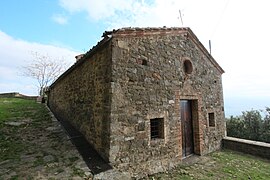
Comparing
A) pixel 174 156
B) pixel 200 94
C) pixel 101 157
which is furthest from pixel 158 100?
pixel 200 94

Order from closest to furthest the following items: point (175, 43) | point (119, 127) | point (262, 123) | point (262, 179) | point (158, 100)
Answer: point (119, 127)
point (262, 179)
point (158, 100)
point (175, 43)
point (262, 123)

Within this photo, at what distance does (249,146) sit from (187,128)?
323 centimetres

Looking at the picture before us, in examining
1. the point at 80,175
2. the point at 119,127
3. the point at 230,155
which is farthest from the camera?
the point at 230,155

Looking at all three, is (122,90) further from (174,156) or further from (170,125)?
(174,156)

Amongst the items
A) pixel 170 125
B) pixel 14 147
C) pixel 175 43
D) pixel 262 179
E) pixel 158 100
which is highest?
pixel 175 43

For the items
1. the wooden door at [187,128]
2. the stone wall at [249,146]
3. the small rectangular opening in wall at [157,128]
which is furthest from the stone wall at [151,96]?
the stone wall at [249,146]

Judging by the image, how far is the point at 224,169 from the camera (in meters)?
6.08

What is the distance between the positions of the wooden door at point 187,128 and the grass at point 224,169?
2.24 ft

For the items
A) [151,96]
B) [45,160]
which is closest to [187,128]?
[151,96]

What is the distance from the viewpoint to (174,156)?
6.26 metres

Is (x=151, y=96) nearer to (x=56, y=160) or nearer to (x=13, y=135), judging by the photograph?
(x=56, y=160)

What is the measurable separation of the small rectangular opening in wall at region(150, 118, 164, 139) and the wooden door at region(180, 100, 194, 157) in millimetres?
1612

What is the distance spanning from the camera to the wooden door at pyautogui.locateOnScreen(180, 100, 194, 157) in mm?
7395

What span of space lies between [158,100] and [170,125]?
3.39 feet
